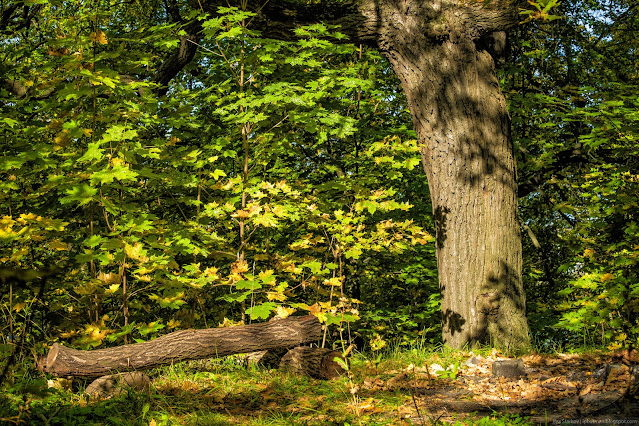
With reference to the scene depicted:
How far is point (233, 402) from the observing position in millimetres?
3445

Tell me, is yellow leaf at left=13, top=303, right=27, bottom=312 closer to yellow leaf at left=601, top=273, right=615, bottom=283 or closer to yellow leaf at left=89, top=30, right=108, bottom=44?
yellow leaf at left=89, top=30, right=108, bottom=44

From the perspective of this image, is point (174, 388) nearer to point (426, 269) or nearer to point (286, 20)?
point (286, 20)

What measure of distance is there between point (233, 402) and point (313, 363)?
903 millimetres

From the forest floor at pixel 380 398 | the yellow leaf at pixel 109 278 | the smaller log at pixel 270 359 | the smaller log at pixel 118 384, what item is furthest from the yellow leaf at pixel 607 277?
the yellow leaf at pixel 109 278

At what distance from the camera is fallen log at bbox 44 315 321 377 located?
3.64 meters

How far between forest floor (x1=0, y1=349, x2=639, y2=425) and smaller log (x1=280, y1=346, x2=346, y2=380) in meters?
0.11

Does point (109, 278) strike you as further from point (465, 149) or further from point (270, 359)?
point (465, 149)

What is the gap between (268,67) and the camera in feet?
17.5

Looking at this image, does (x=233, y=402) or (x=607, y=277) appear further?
(x=607, y=277)

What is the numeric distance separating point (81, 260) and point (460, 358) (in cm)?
332

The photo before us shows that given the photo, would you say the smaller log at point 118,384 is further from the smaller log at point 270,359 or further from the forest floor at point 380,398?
the smaller log at point 270,359

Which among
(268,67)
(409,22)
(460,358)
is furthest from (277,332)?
(409,22)

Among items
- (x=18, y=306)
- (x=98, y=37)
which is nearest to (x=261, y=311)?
(x=18, y=306)

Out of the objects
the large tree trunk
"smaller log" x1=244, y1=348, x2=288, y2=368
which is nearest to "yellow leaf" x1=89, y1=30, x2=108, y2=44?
the large tree trunk
